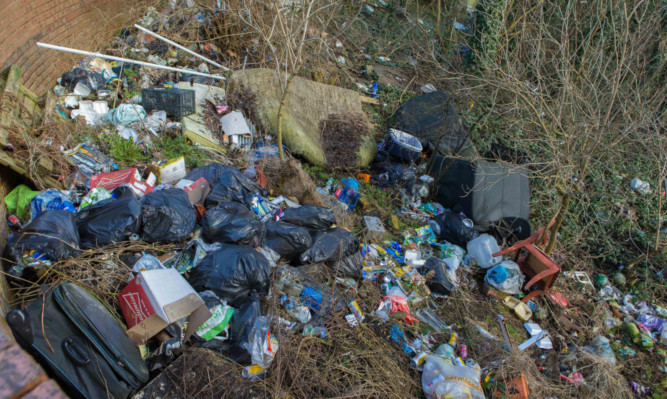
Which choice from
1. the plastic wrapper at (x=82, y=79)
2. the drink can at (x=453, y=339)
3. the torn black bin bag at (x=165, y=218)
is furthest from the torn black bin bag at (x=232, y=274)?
the plastic wrapper at (x=82, y=79)

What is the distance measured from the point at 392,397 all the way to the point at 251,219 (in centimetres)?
180

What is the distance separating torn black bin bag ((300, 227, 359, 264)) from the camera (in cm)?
331

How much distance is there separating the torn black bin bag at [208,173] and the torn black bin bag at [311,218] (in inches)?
32.5

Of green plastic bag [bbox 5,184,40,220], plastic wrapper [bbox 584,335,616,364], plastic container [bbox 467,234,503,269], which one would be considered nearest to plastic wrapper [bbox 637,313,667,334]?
plastic wrapper [bbox 584,335,616,364]

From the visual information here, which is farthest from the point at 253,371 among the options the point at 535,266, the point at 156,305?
the point at 535,266

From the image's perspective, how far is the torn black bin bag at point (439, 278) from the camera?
3787mm

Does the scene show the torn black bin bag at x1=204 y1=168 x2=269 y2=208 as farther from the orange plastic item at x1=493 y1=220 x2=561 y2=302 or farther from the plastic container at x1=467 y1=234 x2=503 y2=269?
the orange plastic item at x1=493 y1=220 x2=561 y2=302

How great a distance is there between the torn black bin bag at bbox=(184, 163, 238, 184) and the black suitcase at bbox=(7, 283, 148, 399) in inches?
70.1

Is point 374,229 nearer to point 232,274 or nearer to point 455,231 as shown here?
point 455,231

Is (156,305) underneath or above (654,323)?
above

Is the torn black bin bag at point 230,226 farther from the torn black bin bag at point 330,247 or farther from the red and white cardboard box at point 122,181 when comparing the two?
the red and white cardboard box at point 122,181

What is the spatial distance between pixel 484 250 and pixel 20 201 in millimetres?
4510

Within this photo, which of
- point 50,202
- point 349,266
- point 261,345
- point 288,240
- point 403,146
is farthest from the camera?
point 403,146

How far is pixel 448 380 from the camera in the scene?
2.62 meters
